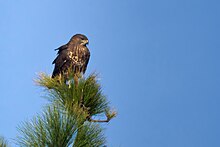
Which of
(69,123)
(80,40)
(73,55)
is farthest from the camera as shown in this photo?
(80,40)

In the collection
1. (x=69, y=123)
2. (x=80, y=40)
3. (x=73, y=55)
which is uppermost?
(x=80, y=40)

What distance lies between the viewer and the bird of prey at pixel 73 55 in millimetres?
7613

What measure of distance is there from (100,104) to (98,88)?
17cm

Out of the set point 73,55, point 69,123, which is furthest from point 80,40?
point 69,123

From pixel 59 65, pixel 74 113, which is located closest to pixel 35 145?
pixel 74 113

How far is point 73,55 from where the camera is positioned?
7715 millimetres

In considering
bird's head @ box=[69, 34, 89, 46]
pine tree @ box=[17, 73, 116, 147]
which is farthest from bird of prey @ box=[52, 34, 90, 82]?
pine tree @ box=[17, 73, 116, 147]

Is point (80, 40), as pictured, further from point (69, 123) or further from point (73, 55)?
point (69, 123)

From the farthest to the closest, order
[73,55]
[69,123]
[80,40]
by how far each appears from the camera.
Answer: [80,40]
[73,55]
[69,123]

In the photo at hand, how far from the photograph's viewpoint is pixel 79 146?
4.36 meters

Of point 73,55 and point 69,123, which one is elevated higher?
point 73,55

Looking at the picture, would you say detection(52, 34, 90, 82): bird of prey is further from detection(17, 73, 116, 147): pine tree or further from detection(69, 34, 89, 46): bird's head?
detection(17, 73, 116, 147): pine tree

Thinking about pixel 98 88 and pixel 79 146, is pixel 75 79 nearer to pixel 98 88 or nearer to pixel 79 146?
pixel 98 88

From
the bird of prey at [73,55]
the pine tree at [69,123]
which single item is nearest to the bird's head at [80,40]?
the bird of prey at [73,55]
